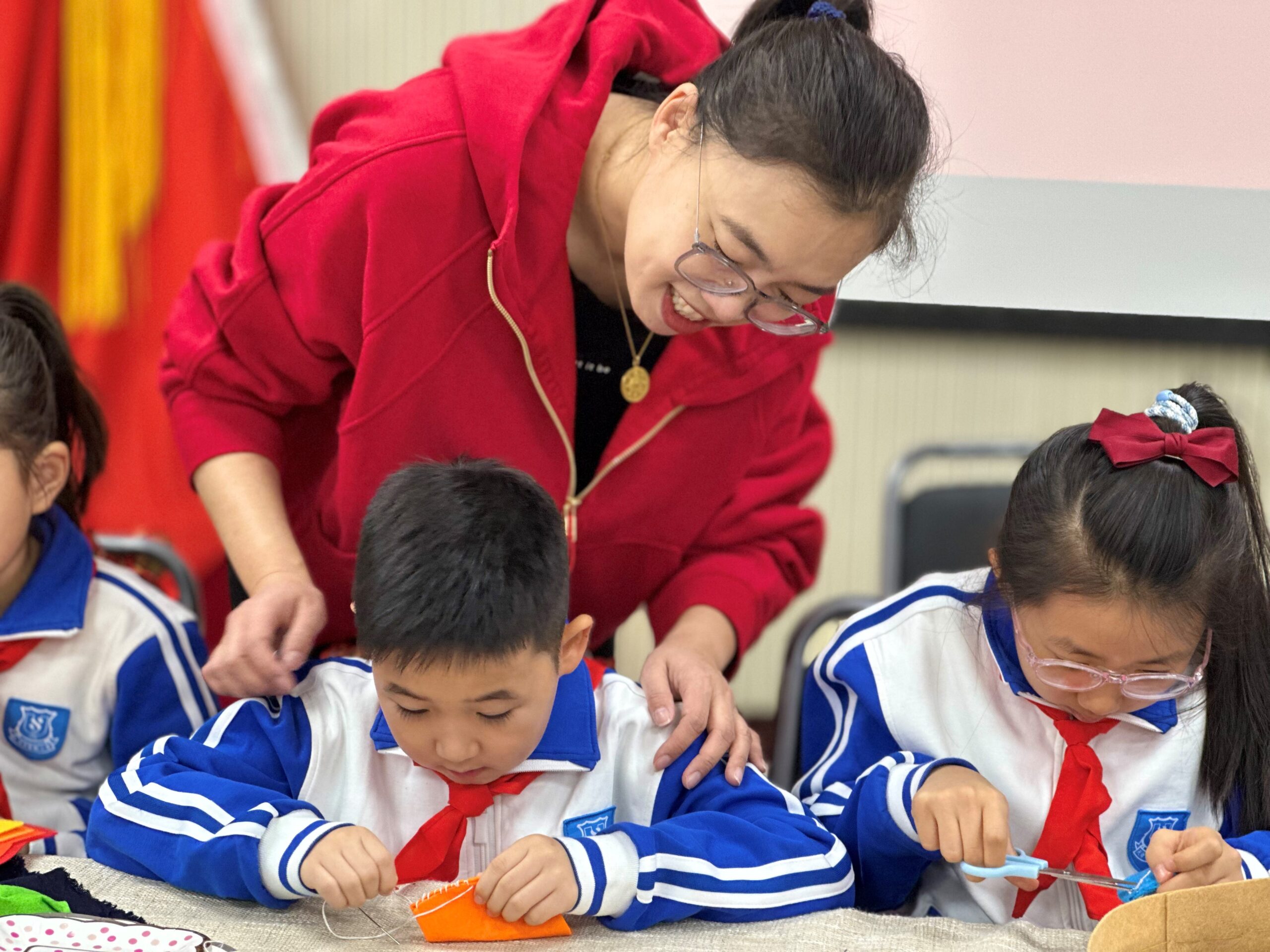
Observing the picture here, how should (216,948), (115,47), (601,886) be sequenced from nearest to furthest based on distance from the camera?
(216,948) < (601,886) < (115,47)

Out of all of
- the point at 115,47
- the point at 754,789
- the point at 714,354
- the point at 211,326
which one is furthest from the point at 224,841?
the point at 115,47

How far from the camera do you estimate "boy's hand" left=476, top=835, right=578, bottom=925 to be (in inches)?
38.7

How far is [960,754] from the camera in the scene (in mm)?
1245

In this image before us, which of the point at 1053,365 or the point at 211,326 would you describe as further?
the point at 1053,365

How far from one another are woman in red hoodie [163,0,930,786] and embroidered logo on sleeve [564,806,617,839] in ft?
0.25

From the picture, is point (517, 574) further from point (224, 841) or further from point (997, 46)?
point (997, 46)

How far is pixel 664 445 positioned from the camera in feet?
4.51

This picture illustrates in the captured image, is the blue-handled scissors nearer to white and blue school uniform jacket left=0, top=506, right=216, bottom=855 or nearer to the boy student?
the boy student

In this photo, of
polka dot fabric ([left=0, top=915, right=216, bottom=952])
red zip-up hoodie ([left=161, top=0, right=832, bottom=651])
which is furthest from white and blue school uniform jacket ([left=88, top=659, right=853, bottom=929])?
red zip-up hoodie ([left=161, top=0, right=832, bottom=651])

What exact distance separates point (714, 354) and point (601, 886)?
0.57 metres

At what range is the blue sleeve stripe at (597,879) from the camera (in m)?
1.01

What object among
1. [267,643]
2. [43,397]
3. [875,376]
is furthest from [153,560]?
[875,376]

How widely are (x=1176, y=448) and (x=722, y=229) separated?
428 mm

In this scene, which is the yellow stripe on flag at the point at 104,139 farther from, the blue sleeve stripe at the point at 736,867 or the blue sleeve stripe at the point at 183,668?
the blue sleeve stripe at the point at 736,867
